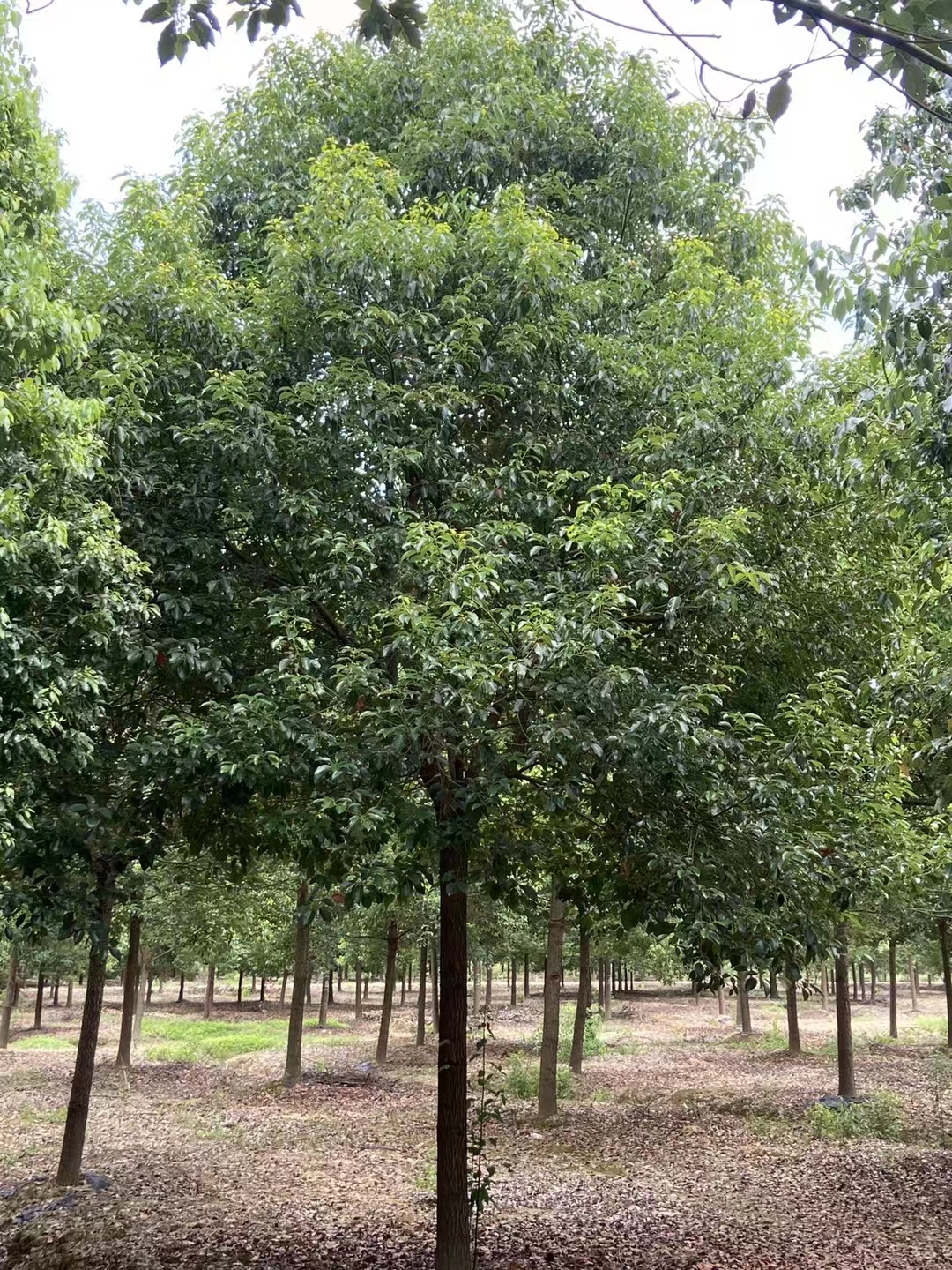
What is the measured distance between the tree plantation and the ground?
0.14 metres

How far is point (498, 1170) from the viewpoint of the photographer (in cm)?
1127

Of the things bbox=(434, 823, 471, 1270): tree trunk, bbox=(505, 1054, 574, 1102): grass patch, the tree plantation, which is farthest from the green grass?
bbox=(434, 823, 471, 1270): tree trunk

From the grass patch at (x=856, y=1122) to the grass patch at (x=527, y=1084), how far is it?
4.53 metres

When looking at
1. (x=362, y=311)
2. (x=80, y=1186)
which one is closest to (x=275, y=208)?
(x=362, y=311)

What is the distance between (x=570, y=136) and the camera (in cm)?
816

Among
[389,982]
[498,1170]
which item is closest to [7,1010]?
[389,982]

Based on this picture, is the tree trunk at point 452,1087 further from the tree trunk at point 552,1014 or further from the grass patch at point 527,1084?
the grass patch at point 527,1084

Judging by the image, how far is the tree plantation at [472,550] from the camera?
579 cm

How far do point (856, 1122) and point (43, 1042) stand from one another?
2409 centimetres

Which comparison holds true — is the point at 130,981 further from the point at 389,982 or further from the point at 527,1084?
the point at 527,1084

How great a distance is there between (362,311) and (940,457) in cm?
404

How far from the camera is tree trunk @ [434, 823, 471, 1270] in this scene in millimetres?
7238

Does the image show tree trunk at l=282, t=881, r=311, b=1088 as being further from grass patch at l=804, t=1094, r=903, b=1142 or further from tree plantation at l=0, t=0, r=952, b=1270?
grass patch at l=804, t=1094, r=903, b=1142

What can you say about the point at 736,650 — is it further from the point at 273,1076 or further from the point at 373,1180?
the point at 273,1076
